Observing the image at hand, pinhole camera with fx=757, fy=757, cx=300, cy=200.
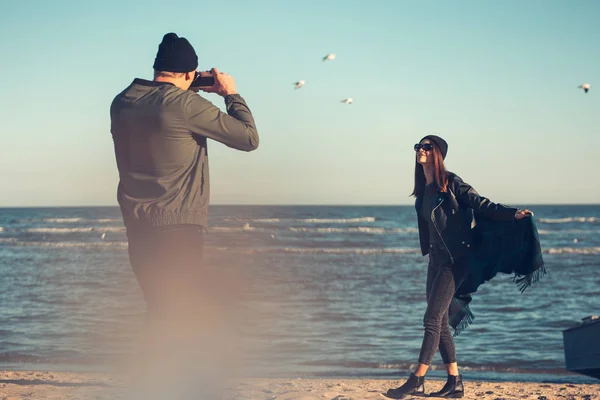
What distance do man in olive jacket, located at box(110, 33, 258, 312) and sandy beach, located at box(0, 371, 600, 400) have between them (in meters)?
2.23

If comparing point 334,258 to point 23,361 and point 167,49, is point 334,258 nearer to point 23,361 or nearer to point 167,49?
point 23,361

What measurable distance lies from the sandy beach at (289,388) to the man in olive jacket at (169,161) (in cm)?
223

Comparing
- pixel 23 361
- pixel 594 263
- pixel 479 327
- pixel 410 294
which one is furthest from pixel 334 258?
pixel 23 361

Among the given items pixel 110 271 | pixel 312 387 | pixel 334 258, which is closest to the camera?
pixel 312 387

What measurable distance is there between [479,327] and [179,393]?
25.2 feet

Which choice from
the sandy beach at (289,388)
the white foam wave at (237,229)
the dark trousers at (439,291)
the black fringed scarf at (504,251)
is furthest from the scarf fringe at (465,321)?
the white foam wave at (237,229)

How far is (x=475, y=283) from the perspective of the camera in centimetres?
519

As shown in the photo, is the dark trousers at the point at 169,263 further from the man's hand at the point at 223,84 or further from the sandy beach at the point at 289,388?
the sandy beach at the point at 289,388

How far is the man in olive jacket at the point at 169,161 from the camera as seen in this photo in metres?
2.98

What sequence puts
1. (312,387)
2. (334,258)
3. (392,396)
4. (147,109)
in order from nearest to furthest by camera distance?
(147,109) < (392,396) < (312,387) < (334,258)

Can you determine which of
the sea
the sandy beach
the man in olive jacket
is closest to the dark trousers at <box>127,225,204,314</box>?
the man in olive jacket

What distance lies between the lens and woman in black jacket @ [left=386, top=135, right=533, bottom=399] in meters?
4.99

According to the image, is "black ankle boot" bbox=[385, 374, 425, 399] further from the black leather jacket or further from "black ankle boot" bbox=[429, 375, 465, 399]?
the black leather jacket

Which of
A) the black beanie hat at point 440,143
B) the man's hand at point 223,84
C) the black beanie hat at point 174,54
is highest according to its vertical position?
the black beanie hat at point 174,54
